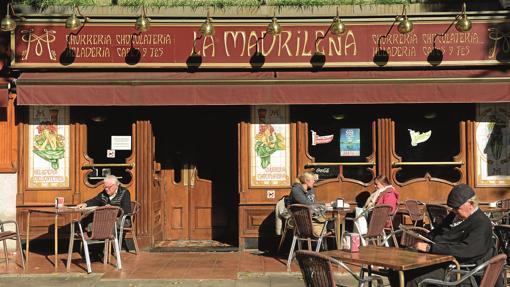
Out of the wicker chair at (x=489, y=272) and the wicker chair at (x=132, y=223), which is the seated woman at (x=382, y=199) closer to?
the wicker chair at (x=132, y=223)

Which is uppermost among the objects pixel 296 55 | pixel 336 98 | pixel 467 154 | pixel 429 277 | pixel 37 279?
pixel 296 55

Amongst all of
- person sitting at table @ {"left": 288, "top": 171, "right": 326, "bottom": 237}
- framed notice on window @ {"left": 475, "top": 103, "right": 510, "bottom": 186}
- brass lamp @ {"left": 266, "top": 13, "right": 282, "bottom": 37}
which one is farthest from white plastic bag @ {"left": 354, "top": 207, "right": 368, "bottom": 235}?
brass lamp @ {"left": 266, "top": 13, "right": 282, "bottom": 37}

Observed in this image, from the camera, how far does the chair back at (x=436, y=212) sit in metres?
10.4

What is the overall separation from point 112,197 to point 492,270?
665 centimetres

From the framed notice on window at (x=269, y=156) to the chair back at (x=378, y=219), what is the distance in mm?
2247

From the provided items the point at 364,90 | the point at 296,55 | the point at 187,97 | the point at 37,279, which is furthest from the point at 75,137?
the point at 364,90

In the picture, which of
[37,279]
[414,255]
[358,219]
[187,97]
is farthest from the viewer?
[187,97]

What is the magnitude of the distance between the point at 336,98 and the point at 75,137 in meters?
4.47

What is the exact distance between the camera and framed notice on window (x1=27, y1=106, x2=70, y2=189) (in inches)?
461

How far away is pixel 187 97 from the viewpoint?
11.5m

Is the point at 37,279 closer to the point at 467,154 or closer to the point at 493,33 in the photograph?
the point at 467,154

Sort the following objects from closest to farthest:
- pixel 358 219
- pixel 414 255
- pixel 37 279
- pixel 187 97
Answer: pixel 414 255, pixel 37 279, pixel 358 219, pixel 187 97

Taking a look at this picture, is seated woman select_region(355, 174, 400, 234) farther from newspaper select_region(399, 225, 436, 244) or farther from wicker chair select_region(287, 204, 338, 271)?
newspaper select_region(399, 225, 436, 244)

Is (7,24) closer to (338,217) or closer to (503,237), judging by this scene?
(338,217)
